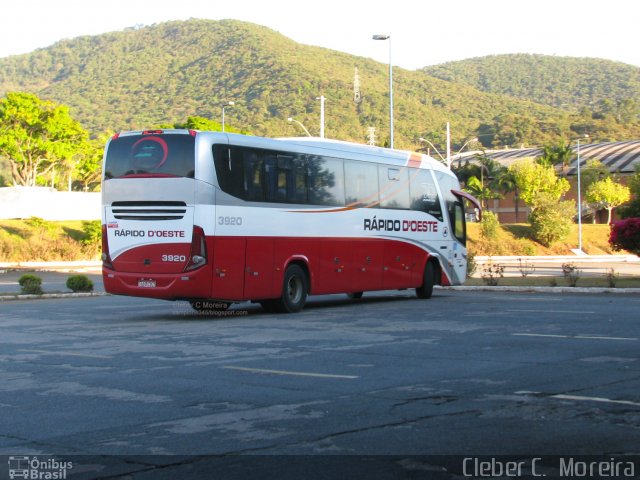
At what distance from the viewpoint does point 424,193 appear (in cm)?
2722

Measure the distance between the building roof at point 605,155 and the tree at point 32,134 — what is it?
44702 millimetres

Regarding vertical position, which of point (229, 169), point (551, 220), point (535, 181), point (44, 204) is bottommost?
point (551, 220)

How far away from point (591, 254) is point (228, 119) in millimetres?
→ 63974

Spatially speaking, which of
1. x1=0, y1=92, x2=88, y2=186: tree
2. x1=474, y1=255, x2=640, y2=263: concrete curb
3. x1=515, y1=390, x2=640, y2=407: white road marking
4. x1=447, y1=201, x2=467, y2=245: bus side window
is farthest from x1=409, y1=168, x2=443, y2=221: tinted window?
x1=0, y1=92, x2=88, y2=186: tree

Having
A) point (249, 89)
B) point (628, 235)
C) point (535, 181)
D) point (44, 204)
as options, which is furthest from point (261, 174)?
point (249, 89)

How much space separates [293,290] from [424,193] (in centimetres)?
658

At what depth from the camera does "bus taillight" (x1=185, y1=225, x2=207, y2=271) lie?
1950 cm

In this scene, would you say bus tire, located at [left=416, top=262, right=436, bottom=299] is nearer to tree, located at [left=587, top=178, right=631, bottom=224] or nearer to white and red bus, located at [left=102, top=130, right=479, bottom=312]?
white and red bus, located at [left=102, top=130, right=479, bottom=312]

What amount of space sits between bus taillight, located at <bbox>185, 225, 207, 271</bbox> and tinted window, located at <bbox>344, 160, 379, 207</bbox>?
535cm

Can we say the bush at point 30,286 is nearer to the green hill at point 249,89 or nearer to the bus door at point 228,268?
Answer: the bus door at point 228,268

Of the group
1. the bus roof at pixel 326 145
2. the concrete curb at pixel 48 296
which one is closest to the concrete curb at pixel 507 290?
the concrete curb at pixel 48 296

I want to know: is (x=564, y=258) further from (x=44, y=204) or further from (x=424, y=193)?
(x=424, y=193)

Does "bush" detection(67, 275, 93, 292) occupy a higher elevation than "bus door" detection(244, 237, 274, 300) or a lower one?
lower

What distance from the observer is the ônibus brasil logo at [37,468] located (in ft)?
22.1
